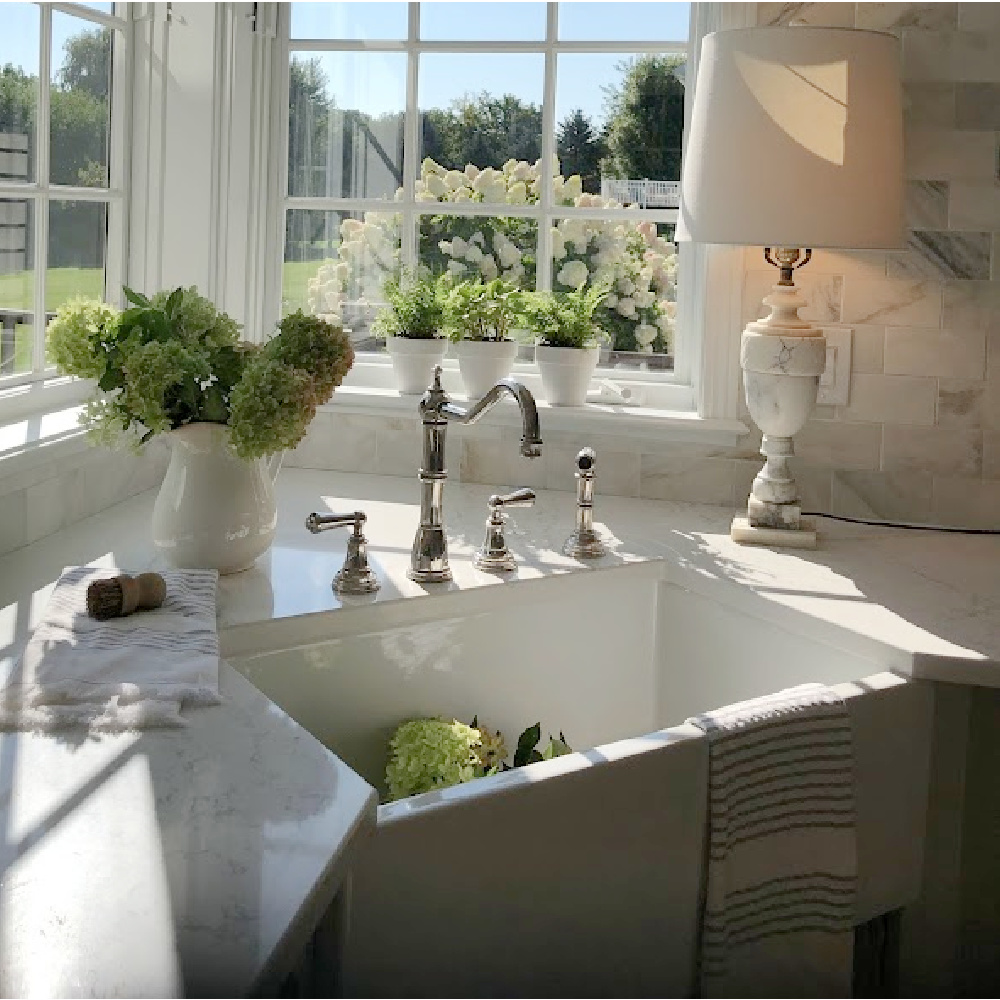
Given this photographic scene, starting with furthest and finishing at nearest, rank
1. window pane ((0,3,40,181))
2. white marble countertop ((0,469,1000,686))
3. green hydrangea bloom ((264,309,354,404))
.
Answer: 1. window pane ((0,3,40,181))
2. green hydrangea bloom ((264,309,354,404))
3. white marble countertop ((0,469,1000,686))

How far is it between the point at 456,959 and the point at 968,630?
0.87 metres

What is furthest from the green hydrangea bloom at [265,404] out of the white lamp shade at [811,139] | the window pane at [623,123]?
the window pane at [623,123]

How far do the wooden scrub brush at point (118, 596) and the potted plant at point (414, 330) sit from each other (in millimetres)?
1119

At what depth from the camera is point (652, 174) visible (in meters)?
2.80

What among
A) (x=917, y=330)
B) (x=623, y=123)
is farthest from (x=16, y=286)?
(x=917, y=330)

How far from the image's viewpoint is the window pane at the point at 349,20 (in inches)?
113

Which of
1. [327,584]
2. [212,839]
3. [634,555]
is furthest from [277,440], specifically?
[212,839]

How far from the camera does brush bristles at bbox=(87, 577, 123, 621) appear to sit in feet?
5.70

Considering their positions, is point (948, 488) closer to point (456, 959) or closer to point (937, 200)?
point (937, 200)

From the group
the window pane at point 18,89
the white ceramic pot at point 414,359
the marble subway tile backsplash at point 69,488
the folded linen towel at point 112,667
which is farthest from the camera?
the white ceramic pot at point 414,359

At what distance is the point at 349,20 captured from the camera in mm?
2885

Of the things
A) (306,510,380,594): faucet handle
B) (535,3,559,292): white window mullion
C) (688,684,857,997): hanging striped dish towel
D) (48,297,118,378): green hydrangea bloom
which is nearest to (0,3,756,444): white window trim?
(535,3,559,292): white window mullion

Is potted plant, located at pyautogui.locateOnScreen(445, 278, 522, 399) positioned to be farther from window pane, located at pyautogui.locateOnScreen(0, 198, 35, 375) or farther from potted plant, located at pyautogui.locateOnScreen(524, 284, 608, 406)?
window pane, located at pyautogui.locateOnScreen(0, 198, 35, 375)

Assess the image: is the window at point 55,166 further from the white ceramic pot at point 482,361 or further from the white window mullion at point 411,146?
the white ceramic pot at point 482,361
